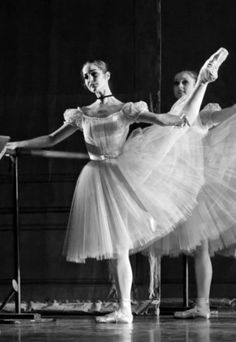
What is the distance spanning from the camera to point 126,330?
11.7 ft

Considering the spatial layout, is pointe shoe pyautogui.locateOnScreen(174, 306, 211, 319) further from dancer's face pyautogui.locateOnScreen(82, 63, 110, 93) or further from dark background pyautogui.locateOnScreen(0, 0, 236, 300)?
dancer's face pyautogui.locateOnScreen(82, 63, 110, 93)

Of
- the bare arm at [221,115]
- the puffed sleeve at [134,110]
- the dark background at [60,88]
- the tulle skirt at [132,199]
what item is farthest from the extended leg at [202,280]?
the dark background at [60,88]

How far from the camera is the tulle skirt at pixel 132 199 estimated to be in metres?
3.91

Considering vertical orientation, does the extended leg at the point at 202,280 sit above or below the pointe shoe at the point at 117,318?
above

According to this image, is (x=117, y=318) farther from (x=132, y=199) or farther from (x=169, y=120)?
(x=169, y=120)

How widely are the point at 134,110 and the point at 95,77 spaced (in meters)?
0.28

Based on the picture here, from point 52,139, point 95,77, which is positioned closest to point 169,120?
point 95,77

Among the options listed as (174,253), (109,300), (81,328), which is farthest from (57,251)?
(81,328)

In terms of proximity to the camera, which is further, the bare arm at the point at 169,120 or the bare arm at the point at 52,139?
the bare arm at the point at 52,139

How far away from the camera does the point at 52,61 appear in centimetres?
512

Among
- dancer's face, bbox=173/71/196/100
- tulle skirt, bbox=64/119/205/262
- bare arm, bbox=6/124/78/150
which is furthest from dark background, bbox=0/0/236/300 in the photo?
tulle skirt, bbox=64/119/205/262

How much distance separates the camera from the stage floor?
3.22m

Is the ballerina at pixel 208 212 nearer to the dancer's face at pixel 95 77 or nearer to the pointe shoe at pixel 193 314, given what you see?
the pointe shoe at pixel 193 314

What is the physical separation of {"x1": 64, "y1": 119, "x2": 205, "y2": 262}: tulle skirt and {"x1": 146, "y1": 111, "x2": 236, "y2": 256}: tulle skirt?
0.10m
